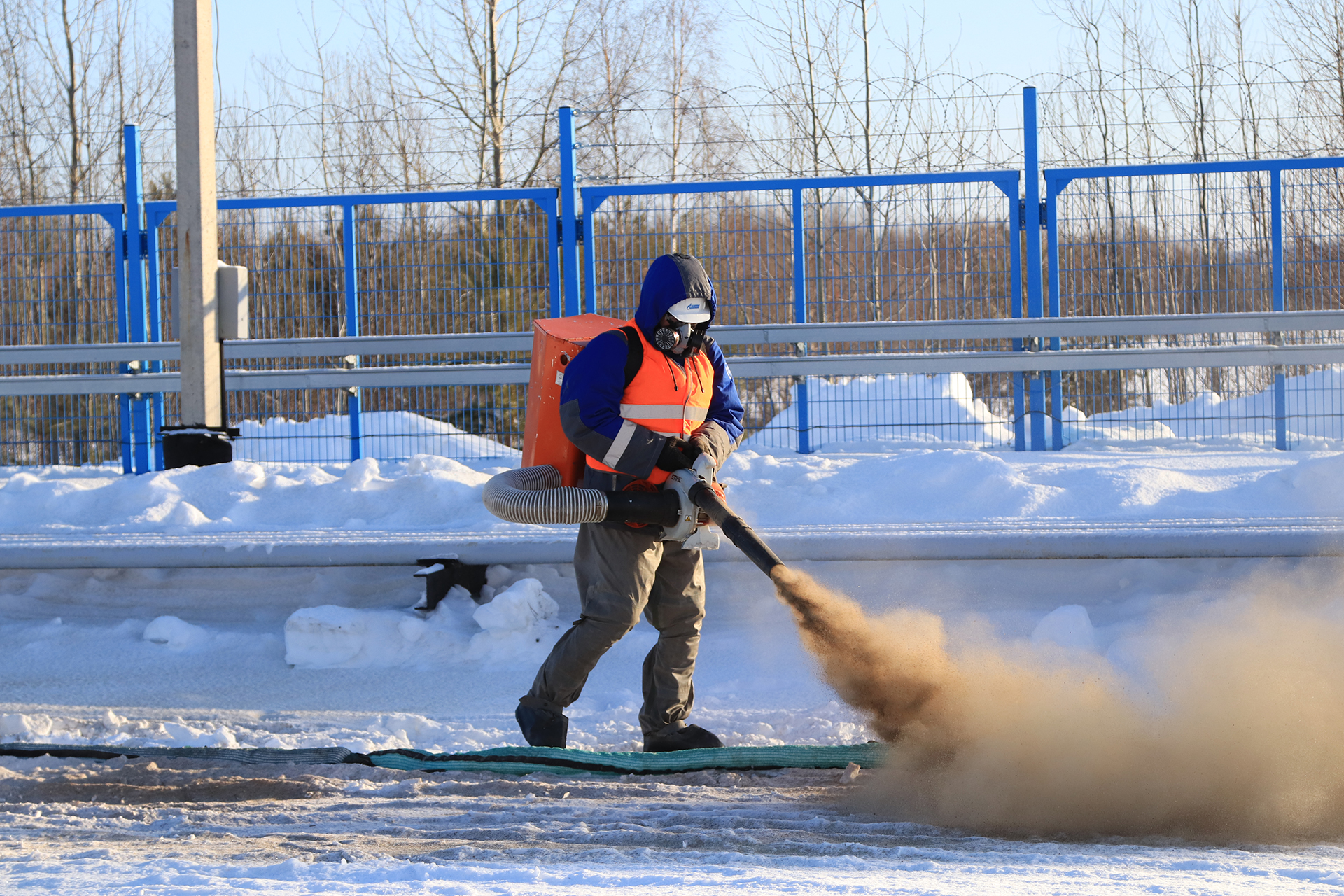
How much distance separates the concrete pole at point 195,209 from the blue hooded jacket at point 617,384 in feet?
15.6

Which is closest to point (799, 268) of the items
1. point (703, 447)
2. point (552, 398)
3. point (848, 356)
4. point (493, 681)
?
point (848, 356)

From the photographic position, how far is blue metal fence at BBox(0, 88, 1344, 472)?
357 inches

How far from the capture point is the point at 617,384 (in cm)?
429

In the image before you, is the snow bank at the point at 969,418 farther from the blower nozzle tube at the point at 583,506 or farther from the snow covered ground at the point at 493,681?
the blower nozzle tube at the point at 583,506

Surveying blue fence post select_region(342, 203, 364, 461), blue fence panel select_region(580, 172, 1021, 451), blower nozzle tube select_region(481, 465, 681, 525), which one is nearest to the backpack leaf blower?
blower nozzle tube select_region(481, 465, 681, 525)

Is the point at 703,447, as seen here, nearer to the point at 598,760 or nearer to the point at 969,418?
the point at 598,760

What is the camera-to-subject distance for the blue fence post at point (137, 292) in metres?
9.77

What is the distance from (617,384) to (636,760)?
4.38 feet

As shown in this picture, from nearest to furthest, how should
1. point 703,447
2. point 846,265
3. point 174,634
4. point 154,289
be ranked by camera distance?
point 703,447, point 174,634, point 846,265, point 154,289

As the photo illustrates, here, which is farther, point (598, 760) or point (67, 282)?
point (67, 282)

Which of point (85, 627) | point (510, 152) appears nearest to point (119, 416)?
point (85, 627)

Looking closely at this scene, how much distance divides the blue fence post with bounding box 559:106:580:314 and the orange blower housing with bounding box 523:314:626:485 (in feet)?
14.7

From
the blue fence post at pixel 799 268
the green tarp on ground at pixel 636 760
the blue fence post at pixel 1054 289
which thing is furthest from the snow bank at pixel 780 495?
the green tarp on ground at pixel 636 760

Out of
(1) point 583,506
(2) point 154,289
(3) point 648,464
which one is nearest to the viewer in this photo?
(1) point 583,506
